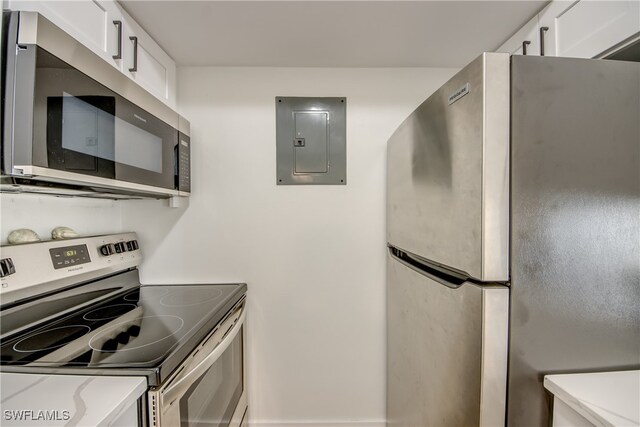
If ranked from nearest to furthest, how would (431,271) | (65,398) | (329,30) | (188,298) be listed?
(65,398) → (431,271) → (329,30) → (188,298)

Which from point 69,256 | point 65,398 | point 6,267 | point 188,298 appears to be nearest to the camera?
point 65,398

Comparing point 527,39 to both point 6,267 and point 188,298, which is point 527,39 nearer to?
point 188,298

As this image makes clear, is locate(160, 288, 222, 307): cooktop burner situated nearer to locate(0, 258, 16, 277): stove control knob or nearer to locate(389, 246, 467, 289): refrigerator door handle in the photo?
locate(0, 258, 16, 277): stove control knob

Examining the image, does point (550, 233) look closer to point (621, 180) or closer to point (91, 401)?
point (621, 180)

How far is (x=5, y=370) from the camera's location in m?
0.72

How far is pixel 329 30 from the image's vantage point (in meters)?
1.19

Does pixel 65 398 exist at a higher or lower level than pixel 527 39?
lower

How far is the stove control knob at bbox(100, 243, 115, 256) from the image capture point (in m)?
1.22

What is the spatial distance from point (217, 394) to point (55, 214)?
971 mm

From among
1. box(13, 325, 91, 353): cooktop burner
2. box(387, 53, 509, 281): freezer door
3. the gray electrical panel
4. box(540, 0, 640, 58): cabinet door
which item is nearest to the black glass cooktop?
box(13, 325, 91, 353): cooktop burner

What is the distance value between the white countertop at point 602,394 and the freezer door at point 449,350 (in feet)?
0.41

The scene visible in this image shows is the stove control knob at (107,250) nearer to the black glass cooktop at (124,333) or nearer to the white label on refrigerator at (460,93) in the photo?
the black glass cooktop at (124,333)

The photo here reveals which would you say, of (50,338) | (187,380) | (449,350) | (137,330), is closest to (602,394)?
(449,350)

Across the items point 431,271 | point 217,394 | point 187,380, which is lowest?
point 217,394
